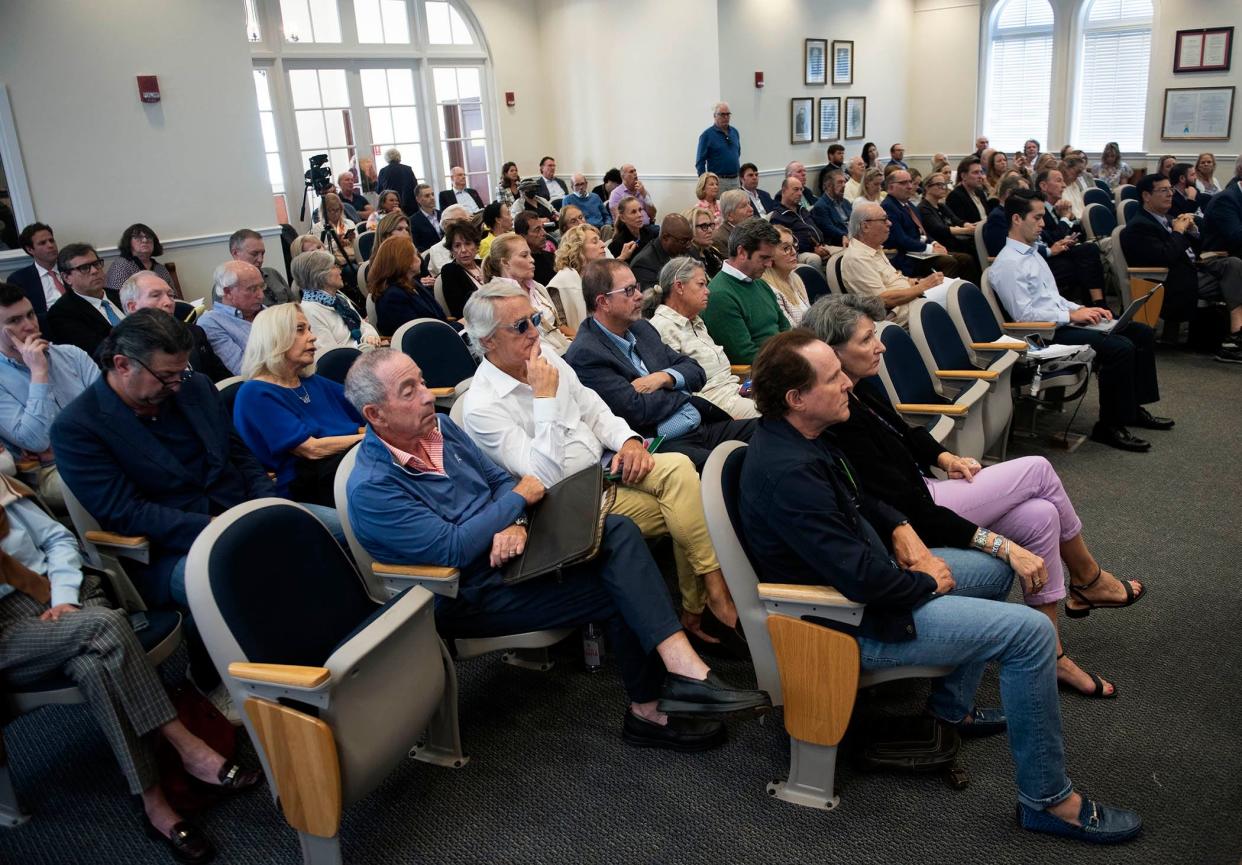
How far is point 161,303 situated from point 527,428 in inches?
76.4

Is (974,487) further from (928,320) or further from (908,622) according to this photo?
(928,320)

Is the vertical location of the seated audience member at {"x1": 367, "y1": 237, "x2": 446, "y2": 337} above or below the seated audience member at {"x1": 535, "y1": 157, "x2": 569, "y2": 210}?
below

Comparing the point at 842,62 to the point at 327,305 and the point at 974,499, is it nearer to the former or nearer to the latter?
the point at 327,305

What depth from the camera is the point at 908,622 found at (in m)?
2.07

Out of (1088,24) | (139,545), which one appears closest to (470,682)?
(139,545)

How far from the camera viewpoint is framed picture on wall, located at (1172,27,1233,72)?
1059 centimetres

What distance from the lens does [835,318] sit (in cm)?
273

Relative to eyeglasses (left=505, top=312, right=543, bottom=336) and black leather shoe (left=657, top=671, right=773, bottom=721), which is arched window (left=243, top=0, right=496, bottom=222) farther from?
black leather shoe (left=657, top=671, right=773, bottom=721)

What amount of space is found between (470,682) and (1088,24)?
42.2 ft

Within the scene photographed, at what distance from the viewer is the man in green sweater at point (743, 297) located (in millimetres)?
4031

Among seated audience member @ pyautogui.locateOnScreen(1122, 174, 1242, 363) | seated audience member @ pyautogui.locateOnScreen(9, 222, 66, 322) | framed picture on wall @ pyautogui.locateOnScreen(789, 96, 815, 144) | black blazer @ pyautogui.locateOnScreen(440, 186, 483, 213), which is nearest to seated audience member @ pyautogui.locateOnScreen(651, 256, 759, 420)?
seated audience member @ pyautogui.locateOnScreen(1122, 174, 1242, 363)

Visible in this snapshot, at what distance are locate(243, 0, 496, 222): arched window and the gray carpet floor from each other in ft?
24.0

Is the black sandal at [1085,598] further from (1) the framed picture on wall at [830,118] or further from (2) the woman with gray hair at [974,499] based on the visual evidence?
(1) the framed picture on wall at [830,118]

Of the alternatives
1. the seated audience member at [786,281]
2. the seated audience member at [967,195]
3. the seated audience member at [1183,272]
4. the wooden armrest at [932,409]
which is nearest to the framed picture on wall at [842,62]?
the seated audience member at [967,195]
